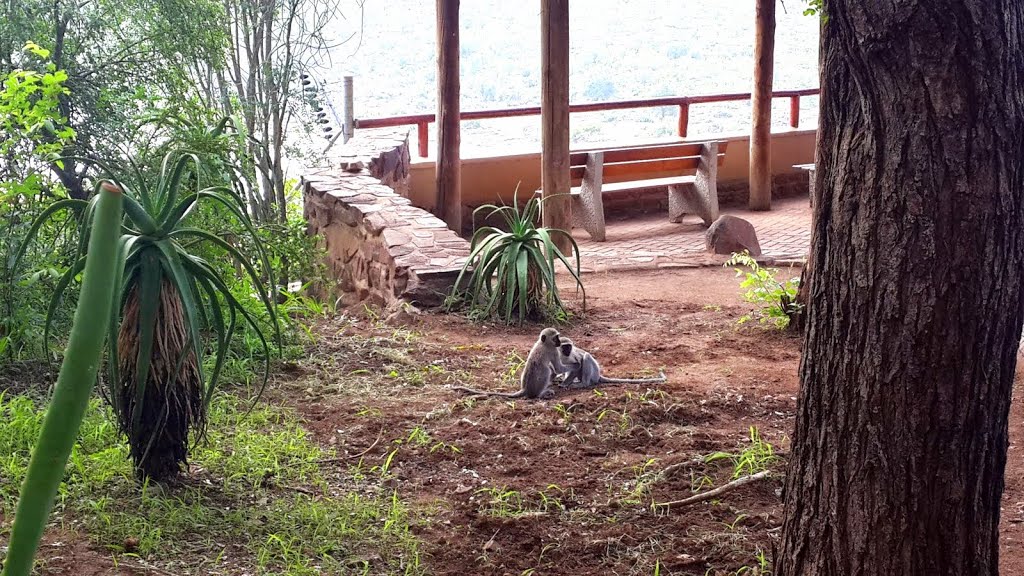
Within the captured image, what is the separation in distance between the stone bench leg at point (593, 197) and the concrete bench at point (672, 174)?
17 centimetres

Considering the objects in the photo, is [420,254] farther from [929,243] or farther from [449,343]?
[929,243]

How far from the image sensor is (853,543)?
2.43 meters

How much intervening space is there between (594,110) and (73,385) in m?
13.7

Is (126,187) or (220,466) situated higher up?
(126,187)

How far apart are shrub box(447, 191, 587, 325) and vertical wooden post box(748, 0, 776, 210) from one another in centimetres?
722

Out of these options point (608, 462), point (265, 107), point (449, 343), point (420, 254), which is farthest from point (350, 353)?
point (265, 107)

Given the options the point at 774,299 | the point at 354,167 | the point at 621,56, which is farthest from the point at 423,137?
the point at 621,56

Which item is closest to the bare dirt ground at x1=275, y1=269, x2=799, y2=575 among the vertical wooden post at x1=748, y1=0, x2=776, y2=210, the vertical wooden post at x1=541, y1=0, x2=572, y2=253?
the vertical wooden post at x1=541, y1=0, x2=572, y2=253

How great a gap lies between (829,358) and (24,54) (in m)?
5.62

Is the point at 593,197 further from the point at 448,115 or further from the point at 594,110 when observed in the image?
the point at 594,110

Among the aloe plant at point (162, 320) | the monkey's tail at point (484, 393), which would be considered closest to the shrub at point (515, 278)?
the monkey's tail at point (484, 393)

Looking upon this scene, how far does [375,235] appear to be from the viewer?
7699mm

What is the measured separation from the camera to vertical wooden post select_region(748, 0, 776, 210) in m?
12.7

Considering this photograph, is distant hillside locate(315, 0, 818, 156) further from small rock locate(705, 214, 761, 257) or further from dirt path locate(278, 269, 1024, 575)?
Result: dirt path locate(278, 269, 1024, 575)
